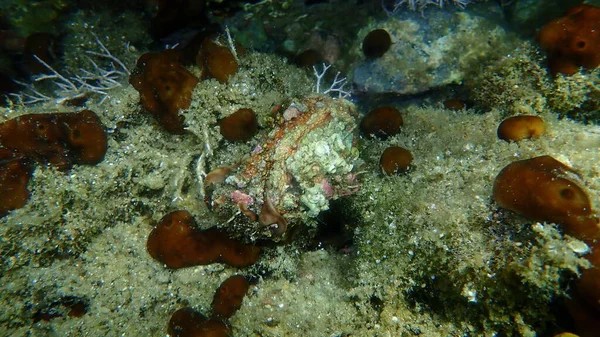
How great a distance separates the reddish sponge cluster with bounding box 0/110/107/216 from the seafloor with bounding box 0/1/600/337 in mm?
129

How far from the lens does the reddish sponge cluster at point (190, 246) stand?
3061 mm

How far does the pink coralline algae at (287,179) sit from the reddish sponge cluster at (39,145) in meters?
1.48

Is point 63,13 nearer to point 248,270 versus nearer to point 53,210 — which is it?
point 53,210

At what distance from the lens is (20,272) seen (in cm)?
309

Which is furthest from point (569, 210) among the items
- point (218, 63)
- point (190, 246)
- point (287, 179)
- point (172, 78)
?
point (172, 78)

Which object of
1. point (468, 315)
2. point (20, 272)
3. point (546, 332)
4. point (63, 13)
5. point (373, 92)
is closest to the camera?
point (546, 332)

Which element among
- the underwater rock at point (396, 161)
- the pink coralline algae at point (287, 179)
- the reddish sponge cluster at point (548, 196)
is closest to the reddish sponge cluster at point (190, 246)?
the pink coralline algae at point (287, 179)

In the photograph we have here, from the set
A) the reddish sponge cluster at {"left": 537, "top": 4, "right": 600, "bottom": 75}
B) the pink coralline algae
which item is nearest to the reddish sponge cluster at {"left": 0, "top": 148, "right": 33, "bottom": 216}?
the pink coralline algae

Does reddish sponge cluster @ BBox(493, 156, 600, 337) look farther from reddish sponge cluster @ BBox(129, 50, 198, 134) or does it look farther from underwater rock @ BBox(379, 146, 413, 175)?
reddish sponge cluster @ BBox(129, 50, 198, 134)

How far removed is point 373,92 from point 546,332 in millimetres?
3519

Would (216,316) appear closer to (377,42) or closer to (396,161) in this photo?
(396,161)

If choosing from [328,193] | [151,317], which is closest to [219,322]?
[151,317]

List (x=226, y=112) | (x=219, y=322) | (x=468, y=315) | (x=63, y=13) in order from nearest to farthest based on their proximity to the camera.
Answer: (x=468, y=315) < (x=219, y=322) < (x=226, y=112) < (x=63, y=13)

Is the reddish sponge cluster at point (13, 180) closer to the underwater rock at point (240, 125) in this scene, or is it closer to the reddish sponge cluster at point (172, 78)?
the reddish sponge cluster at point (172, 78)
